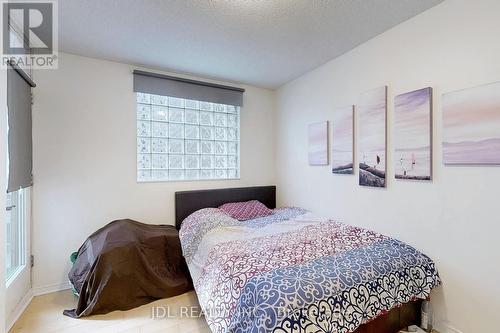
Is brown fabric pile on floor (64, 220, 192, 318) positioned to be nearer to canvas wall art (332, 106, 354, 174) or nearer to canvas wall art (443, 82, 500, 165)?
canvas wall art (332, 106, 354, 174)

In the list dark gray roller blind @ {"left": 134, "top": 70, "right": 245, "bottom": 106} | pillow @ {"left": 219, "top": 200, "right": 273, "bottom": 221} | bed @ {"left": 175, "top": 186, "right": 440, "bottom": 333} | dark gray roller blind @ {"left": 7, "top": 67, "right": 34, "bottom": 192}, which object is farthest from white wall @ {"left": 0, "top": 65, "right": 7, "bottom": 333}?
pillow @ {"left": 219, "top": 200, "right": 273, "bottom": 221}

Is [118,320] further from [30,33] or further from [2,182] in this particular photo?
[30,33]

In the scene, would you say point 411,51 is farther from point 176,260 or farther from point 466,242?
point 176,260

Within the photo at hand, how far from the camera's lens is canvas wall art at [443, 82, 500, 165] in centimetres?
150

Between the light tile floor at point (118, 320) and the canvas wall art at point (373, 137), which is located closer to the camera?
the light tile floor at point (118, 320)

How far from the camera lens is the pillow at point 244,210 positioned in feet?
9.62

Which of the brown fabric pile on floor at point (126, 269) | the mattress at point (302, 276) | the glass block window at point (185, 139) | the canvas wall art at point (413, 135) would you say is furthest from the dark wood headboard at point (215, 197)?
the canvas wall art at point (413, 135)

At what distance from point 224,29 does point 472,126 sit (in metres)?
2.02

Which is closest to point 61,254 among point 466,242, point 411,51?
point 466,242

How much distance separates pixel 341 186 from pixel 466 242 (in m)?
1.13

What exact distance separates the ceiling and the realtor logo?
91 millimetres

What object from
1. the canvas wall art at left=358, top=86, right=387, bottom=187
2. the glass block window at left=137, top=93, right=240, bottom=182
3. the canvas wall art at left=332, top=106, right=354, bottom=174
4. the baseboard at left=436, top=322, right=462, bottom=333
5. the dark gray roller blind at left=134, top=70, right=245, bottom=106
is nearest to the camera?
the baseboard at left=436, top=322, right=462, bottom=333

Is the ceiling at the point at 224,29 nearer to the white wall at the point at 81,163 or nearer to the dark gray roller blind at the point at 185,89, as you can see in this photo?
the dark gray roller blind at the point at 185,89

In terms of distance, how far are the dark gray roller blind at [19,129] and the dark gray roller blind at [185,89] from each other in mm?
983
